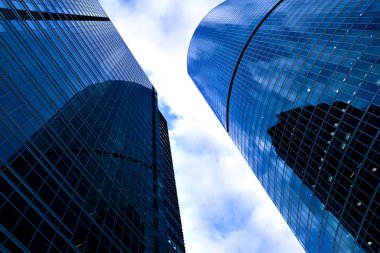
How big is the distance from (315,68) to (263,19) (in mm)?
46094

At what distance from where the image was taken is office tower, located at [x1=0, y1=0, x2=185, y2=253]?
28.9 meters

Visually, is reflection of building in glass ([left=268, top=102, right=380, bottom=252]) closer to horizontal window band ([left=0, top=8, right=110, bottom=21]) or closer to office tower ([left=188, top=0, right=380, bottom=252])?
office tower ([left=188, top=0, right=380, bottom=252])

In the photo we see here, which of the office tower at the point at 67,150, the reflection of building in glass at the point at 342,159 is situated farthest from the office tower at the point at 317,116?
the office tower at the point at 67,150

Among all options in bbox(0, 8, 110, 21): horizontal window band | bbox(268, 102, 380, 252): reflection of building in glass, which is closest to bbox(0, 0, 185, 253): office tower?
bbox(0, 8, 110, 21): horizontal window band

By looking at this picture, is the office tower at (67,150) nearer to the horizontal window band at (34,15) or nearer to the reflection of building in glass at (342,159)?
the horizontal window band at (34,15)

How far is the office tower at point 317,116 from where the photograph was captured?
42.0 meters

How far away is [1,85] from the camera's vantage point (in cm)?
3041

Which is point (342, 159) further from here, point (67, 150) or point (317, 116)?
point (67, 150)

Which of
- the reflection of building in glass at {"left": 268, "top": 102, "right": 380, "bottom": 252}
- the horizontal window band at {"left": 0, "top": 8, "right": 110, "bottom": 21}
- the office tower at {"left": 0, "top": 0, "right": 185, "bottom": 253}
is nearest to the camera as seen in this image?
the office tower at {"left": 0, "top": 0, "right": 185, "bottom": 253}

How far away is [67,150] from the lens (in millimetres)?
40031

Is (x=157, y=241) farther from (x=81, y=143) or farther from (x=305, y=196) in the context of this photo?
(x=305, y=196)

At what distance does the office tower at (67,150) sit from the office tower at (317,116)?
25.0 metres

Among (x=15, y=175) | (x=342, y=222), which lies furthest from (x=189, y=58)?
(x=15, y=175)

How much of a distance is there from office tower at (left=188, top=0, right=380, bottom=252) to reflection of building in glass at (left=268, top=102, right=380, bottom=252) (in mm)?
129
